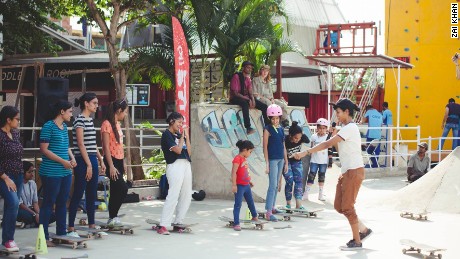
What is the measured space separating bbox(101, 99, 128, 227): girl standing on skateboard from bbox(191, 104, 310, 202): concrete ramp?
4.83 meters

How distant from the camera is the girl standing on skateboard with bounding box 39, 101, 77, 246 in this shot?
963cm

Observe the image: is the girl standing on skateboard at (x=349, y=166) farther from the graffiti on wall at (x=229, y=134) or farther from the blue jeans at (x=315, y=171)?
the graffiti on wall at (x=229, y=134)

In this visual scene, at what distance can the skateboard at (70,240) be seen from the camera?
9.73 m

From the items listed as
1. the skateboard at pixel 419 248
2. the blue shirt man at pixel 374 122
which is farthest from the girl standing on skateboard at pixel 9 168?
the blue shirt man at pixel 374 122

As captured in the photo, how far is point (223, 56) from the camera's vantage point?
756 inches

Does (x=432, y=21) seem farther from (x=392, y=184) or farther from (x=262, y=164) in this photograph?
(x=262, y=164)

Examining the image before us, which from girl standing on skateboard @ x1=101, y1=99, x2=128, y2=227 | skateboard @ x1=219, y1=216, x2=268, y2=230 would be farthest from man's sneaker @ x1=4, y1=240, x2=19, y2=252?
skateboard @ x1=219, y1=216, x2=268, y2=230

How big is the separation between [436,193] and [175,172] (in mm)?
5892

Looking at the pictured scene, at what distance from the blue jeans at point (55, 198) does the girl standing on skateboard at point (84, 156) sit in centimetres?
42

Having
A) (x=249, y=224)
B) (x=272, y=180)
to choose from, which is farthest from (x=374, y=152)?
(x=249, y=224)

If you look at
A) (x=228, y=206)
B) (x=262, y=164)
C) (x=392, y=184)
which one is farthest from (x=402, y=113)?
(x=228, y=206)

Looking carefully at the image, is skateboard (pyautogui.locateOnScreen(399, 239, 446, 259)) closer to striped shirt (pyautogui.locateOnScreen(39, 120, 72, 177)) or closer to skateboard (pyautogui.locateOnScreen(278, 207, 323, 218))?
skateboard (pyautogui.locateOnScreen(278, 207, 323, 218))

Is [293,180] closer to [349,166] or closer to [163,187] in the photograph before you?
[163,187]

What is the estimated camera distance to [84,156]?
10.4 metres
